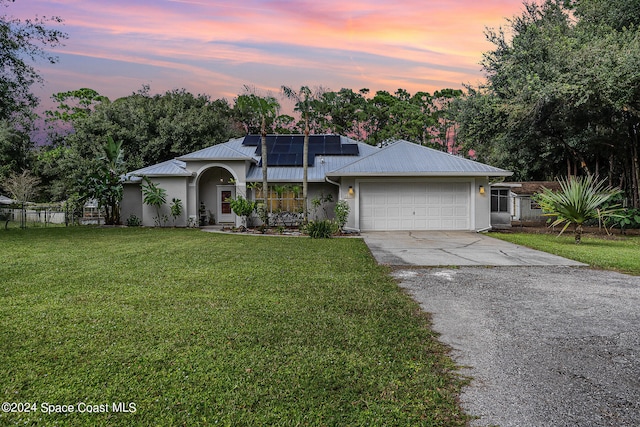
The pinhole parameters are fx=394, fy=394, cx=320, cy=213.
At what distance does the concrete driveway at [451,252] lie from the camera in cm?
850

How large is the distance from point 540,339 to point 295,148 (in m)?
17.8

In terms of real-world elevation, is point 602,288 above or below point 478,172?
below

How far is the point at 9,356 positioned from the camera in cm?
337

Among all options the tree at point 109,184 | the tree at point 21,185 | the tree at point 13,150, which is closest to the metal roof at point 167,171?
the tree at point 109,184

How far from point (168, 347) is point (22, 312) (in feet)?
7.74

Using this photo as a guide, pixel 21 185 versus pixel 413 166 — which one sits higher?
pixel 21 185

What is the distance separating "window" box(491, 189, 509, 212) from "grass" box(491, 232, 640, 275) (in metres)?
5.15

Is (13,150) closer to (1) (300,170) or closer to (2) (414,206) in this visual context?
(1) (300,170)

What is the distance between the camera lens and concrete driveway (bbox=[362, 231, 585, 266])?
27.9 feet

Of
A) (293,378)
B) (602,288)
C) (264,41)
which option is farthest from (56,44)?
(602,288)

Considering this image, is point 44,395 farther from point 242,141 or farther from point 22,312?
point 242,141

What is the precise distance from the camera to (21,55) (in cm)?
1486

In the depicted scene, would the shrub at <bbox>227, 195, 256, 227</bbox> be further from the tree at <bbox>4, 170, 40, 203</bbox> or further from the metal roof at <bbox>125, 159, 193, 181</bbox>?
the tree at <bbox>4, 170, 40, 203</bbox>

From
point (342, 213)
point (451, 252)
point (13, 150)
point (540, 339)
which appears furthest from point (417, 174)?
point (13, 150)
